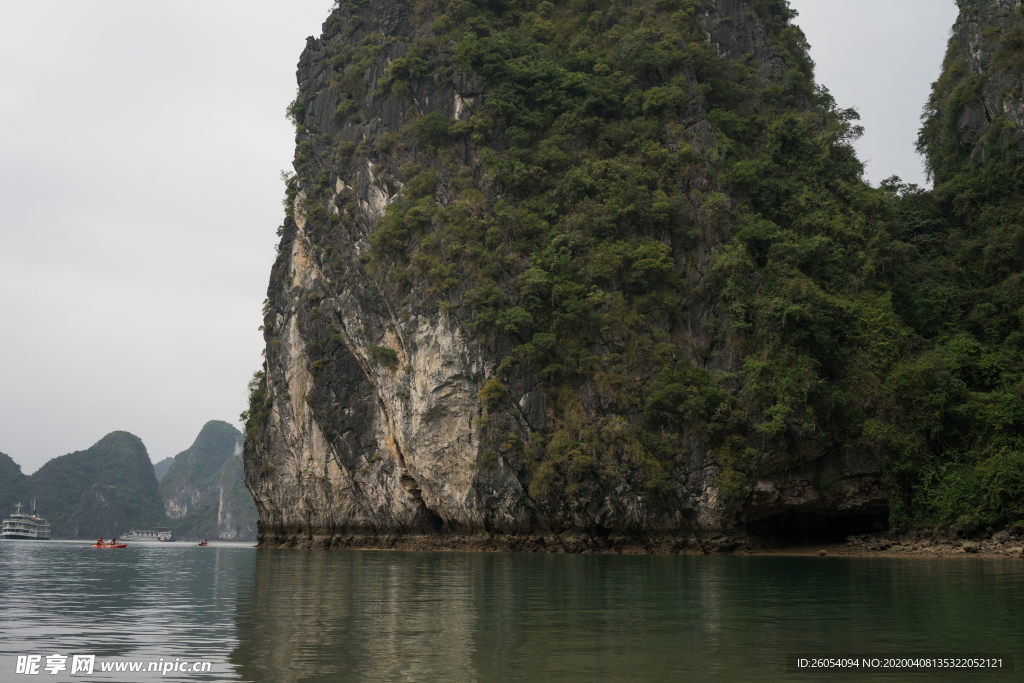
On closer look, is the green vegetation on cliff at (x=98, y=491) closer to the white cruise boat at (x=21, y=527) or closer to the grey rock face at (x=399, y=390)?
the white cruise boat at (x=21, y=527)

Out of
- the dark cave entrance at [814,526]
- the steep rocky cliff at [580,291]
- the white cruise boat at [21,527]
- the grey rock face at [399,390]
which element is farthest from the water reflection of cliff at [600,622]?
the white cruise boat at [21,527]

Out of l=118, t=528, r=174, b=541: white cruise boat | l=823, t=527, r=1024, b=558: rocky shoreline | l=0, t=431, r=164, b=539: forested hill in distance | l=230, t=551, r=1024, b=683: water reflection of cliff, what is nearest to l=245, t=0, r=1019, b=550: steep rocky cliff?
l=823, t=527, r=1024, b=558: rocky shoreline

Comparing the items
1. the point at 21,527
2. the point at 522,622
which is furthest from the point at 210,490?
the point at 522,622

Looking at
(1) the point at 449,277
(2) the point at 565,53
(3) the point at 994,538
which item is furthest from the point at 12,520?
(3) the point at 994,538

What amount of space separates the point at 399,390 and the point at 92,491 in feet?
277

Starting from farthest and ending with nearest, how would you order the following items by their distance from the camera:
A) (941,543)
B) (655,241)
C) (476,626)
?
(655,241) → (941,543) → (476,626)

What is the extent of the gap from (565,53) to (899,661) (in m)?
32.4

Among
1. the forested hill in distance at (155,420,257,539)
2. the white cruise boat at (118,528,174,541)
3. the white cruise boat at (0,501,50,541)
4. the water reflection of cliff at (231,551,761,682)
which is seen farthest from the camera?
the forested hill in distance at (155,420,257,539)

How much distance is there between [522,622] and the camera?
9.16 meters

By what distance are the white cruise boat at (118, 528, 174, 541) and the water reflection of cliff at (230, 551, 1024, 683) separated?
3150 inches

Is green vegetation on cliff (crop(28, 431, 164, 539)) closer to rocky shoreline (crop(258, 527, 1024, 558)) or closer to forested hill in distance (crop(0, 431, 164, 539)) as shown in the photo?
forested hill in distance (crop(0, 431, 164, 539))

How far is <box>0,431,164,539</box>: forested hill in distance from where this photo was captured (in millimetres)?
92062

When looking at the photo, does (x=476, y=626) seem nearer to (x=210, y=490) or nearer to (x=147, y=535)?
(x=147, y=535)

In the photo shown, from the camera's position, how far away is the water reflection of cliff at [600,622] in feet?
21.3
